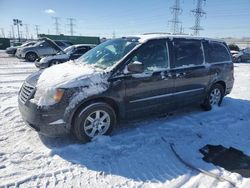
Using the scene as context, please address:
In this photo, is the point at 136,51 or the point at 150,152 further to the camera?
the point at 136,51

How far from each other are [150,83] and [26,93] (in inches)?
88.1

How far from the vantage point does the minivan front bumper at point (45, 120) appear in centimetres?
384

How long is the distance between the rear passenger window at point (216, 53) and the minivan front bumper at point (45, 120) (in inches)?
149

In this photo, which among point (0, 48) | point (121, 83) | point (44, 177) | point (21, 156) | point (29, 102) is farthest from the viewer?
point (0, 48)

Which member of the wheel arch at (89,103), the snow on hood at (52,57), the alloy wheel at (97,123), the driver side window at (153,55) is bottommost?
the alloy wheel at (97,123)

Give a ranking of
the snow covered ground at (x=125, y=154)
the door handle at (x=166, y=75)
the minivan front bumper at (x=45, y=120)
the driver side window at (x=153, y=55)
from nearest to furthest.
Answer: the snow covered ground at (x=125, y=154) → the minivan front bumper at (x=45, y=120) → the driver side window at (x=153, y=55) → the door handle at (x=166, y=75)

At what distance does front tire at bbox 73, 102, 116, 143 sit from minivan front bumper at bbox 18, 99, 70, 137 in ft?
0.79

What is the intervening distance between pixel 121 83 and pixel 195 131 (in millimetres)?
1847

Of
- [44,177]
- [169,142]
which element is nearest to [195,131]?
[169,142]

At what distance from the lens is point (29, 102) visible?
4004 mm

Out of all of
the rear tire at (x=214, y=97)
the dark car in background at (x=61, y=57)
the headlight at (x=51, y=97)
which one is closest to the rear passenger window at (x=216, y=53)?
the rear tire at (x=214, y=97)

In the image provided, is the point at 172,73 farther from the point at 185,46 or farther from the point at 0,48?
the point at 0,48

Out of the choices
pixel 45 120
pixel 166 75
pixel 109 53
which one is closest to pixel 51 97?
pixel 45 120

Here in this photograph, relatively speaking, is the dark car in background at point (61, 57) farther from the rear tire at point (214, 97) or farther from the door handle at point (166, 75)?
the door handle at point (166, 75)
